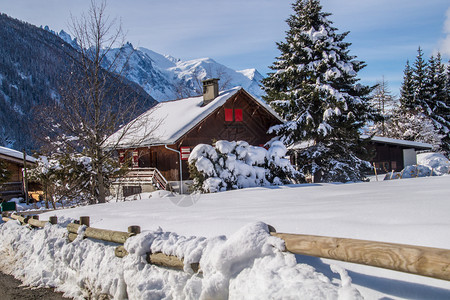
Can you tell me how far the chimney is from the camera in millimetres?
26875

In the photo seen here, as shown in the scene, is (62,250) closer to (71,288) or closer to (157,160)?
(71,288)

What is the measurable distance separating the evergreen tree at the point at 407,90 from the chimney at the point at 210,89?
27477mm

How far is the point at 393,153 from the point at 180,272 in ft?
116

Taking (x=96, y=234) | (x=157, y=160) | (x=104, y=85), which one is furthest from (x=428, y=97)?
(x=96, y=234)

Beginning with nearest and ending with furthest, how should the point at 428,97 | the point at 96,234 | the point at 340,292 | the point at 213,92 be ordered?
1. the point at 340,292
2. the point at 96,234
3. the point at 213,92
4. the point at 428,97

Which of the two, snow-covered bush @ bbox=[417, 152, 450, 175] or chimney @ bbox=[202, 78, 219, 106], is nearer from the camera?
snow-covered bush @ bbox=[417, 152, 450, 175]

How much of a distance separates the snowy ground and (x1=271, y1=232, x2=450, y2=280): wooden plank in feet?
0.46

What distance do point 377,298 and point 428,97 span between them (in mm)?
46126

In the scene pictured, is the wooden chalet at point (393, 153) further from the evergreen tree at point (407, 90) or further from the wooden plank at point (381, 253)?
the wooden plank at point (381, 253)

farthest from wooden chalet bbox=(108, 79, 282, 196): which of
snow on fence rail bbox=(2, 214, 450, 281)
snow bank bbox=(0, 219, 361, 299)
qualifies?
snow on fence rail bbox=(2, 214, 450, 281)

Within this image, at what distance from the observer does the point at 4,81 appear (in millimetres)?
122000

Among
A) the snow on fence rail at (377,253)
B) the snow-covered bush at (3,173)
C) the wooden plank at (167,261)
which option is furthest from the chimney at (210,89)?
the snow on fence rail at (377,253)

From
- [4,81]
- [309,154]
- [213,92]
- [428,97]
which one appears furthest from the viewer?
[4,81]

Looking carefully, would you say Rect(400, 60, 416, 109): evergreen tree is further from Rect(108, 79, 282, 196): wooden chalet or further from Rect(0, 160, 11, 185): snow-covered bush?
Rect(0, 160, 11, 185): snow-covered bush
